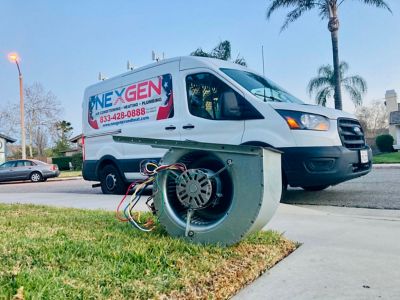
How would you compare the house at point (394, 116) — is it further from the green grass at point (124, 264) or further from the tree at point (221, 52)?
the green grass at point (124, 264)

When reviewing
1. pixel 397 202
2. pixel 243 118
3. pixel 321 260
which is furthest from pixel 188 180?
pixel 397 202

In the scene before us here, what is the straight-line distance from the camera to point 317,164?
5.36m

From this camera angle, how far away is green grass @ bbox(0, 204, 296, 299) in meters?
2.03

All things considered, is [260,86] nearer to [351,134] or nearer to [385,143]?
[351,134]

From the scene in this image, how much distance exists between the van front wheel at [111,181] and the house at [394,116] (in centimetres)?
2631

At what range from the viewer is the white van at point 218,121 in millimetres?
5379

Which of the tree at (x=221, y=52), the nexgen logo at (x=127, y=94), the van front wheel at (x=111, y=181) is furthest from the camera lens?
the tree at (x=221, y=52)

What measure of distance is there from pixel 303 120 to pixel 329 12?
18.0 metres

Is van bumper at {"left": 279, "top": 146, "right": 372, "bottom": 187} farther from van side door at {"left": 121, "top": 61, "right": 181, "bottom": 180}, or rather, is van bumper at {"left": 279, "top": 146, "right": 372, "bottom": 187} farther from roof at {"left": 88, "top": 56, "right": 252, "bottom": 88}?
van side door at {"left": 121, "top": 61, "right": 181, "bottom": 180}

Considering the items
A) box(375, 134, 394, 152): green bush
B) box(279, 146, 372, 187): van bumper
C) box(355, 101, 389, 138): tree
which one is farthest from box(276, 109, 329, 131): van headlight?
box(355, 101, 389, 138): tree

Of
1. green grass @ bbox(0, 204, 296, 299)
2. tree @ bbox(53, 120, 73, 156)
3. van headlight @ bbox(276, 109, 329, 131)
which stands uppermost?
tree @ bbox(53, 120, 73, 156)

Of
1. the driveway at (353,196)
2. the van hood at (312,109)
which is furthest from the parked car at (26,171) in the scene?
the van hood at (312,109)

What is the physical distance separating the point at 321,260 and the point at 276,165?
30.0 inches

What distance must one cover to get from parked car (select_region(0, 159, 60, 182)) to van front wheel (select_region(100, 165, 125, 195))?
14.6 metres
